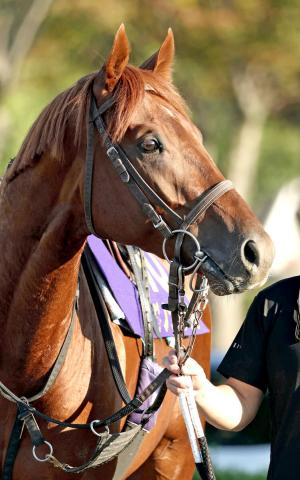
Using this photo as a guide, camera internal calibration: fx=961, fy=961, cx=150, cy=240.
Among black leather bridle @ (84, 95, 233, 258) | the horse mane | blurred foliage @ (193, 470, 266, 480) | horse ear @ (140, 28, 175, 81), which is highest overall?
horse ear @ (140, 28, 175, 81)

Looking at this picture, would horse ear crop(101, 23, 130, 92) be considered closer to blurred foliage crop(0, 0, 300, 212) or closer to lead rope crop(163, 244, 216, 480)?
lead rope crop(163, 244, 216, 480)

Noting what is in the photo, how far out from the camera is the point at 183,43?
655 inches

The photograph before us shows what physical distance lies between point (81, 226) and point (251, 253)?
2.37ft

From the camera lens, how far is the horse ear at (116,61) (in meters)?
3.31

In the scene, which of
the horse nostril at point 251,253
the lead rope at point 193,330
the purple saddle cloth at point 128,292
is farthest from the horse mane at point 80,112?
the purple saddle cloth at point 128,292

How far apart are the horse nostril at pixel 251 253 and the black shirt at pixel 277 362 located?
0.84 ft

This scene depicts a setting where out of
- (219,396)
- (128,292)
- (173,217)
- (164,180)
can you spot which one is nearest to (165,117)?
(164,180)

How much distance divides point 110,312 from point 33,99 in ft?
46.7

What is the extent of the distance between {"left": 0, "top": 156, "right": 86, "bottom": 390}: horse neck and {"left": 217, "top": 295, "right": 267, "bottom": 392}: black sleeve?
0.68 meters

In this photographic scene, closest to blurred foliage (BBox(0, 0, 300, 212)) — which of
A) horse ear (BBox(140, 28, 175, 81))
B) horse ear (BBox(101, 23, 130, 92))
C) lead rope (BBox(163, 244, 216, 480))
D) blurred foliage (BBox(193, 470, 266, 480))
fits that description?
blurred foliage (BBox(193, 470, 266, 480))

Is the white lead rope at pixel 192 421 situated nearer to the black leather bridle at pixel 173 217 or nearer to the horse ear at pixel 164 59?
the black leather bridle at pixel 173 217

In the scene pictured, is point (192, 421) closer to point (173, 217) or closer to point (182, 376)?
point (182, 376)

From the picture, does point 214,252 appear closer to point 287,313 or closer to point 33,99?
point 287,313

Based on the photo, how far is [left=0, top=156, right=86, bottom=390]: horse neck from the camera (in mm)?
3514
